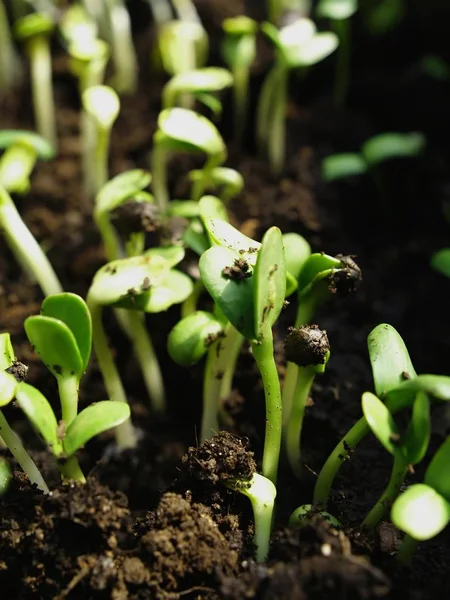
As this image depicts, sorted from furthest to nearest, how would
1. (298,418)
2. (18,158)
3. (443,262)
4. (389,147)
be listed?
(389,147)
(18,158)
(443,262)
(298,418)

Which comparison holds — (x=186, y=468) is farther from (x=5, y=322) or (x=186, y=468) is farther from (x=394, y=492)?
(x=5, y=322)

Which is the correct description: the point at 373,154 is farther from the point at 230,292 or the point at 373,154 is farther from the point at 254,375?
the point at 230,292

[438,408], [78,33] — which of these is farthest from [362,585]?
[78,33]

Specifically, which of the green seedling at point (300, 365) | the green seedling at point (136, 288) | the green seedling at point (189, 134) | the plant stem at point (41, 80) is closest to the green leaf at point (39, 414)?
the green seedling at point (136, 288)

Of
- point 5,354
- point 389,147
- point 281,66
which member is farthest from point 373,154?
point 5,354

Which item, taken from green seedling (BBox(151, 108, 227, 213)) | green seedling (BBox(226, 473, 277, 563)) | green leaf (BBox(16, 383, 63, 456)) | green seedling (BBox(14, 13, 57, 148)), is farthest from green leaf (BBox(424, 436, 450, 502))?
green seedling (BBox(14, 13, 57, 148))
